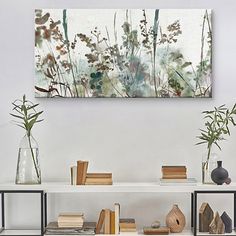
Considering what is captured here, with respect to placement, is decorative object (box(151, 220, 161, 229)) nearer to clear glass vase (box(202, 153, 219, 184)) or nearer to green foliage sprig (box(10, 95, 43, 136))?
clear glass vase (box(202, 153, 219, 184))

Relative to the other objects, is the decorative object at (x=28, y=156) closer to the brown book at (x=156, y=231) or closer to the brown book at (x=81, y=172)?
the brown book at (x=81, y=172)

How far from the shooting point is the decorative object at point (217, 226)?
3.07 m

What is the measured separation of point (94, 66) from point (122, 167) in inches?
22.4

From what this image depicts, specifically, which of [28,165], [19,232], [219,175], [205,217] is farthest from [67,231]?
[219,175]

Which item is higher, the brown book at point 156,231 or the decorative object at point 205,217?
the decorative object at point 205,217

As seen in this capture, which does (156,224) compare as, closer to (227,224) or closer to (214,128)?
(227,224)

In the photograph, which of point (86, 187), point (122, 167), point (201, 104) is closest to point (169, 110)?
point (201, 104)

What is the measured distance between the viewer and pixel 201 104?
3281 mm

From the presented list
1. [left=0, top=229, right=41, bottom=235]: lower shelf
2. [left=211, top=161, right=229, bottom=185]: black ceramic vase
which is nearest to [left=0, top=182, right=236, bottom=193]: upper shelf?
[left=211, top=161, right=229, bottom=185]: black ceramic vase

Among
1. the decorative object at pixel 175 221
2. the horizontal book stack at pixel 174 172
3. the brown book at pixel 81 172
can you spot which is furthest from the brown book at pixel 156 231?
the brown book at pixel 81 172

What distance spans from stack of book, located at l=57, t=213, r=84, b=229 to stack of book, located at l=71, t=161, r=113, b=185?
6.9 inches

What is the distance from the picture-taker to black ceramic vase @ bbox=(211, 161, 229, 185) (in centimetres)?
306

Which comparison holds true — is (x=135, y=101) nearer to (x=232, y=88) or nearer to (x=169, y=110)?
(x=169, y=110)

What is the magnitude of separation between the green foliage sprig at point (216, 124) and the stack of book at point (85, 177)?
21.5 inches
